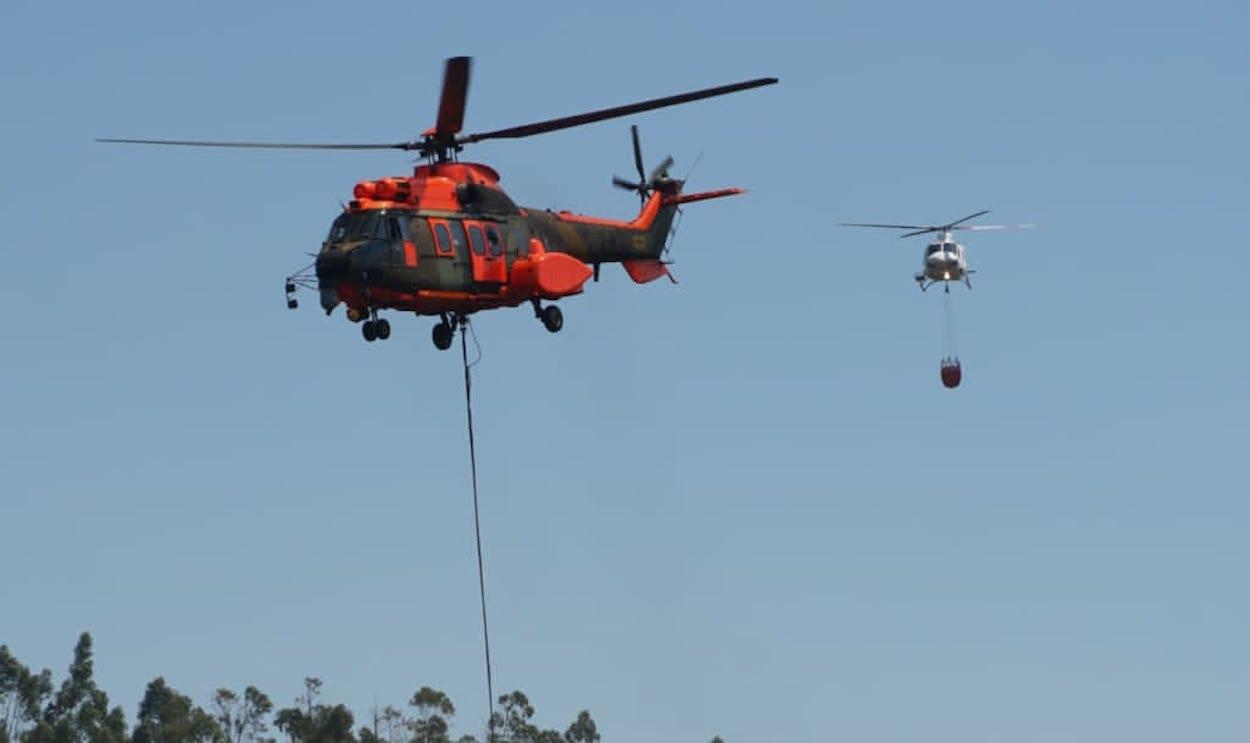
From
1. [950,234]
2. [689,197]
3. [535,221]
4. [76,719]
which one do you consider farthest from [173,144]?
[76,719]

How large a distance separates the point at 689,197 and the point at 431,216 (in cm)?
1144

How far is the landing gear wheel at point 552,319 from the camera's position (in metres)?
63.4

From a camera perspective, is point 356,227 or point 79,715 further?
point 79,715

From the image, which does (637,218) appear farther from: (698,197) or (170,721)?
(170,721)

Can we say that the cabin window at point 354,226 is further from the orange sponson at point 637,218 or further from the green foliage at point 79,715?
the green foliage at point 79,715

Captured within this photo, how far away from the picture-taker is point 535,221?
64438 millimetres

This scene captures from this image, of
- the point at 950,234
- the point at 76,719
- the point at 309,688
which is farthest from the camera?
the point at 76,719

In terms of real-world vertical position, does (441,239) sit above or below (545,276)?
above

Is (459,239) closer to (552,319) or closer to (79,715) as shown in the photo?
(552,319)

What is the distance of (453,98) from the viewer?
2418 inches

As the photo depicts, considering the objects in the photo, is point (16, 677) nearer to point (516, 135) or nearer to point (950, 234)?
point (950, 234)

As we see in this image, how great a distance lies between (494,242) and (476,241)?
0.62 m

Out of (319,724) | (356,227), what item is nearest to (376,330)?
(356,227)

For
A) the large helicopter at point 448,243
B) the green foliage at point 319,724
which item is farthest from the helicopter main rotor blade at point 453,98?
the green foliage at point 319,724
